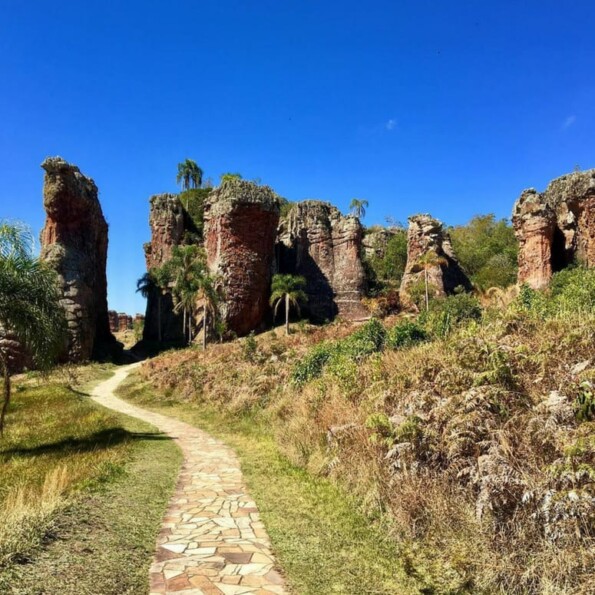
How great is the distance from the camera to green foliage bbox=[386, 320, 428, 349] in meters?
11.5

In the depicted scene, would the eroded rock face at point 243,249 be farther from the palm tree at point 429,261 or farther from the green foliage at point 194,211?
the palm tree at point 429,261

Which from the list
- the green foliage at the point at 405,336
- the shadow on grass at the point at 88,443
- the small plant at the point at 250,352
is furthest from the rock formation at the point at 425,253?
the shadow on grass at the point at 88,443

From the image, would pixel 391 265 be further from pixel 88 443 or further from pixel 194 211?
pixel 88 443

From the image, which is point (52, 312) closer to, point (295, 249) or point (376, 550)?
point (376, 550)

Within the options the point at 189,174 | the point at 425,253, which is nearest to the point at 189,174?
the point at 189,174

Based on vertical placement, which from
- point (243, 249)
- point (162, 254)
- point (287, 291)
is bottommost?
point (287, 291)

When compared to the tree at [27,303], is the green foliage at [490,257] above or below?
above

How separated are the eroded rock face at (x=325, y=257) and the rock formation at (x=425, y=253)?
4.68 metres

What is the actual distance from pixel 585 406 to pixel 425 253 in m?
37.8

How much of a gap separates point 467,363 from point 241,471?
177 inches

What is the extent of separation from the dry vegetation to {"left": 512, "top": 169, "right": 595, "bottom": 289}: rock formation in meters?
21.0

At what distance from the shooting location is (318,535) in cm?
552

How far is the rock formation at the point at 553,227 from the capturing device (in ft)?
90.8

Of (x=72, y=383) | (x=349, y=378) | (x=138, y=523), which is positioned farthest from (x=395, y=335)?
(x=72, y=383)
